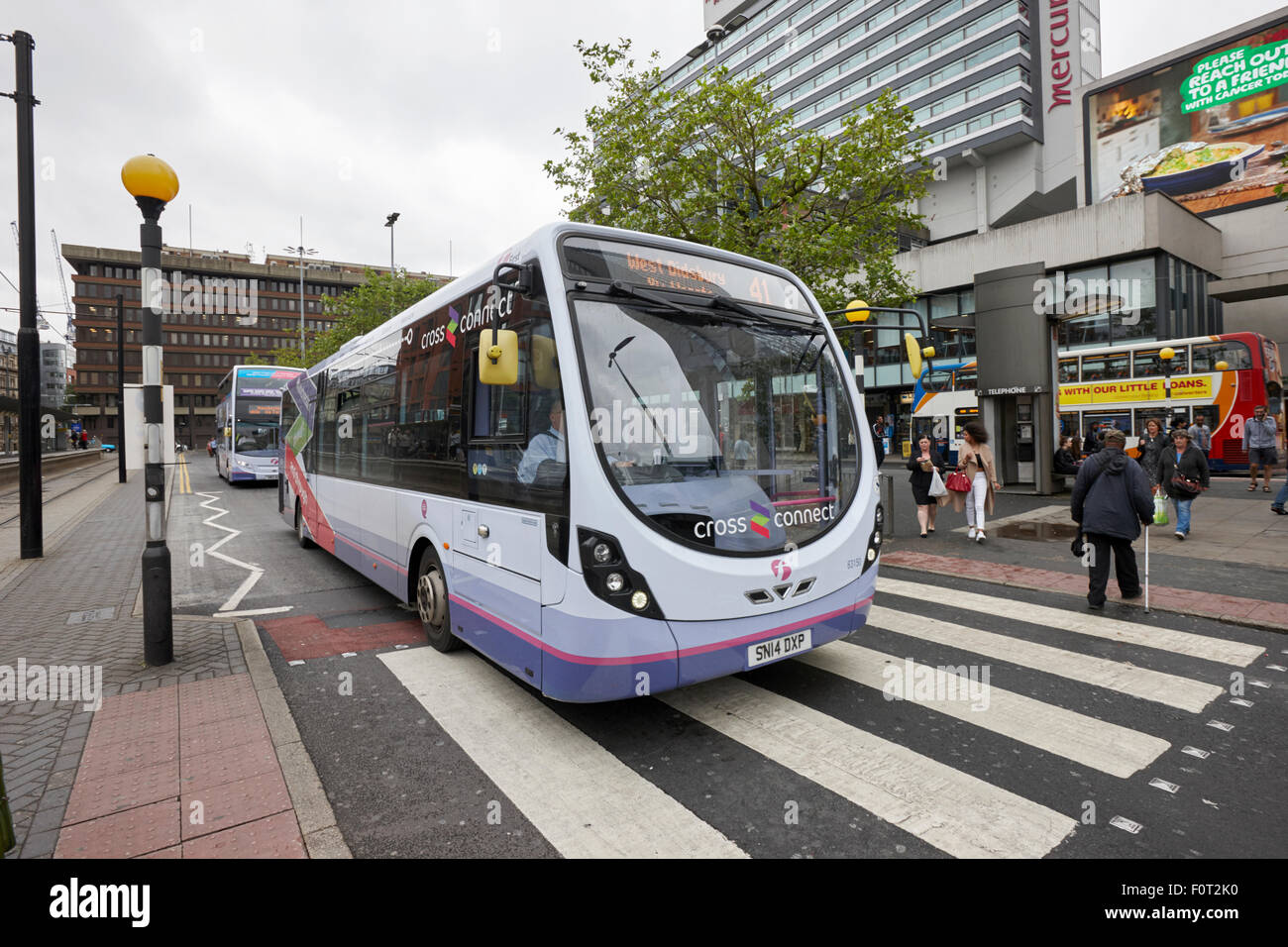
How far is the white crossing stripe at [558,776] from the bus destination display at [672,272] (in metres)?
2.73

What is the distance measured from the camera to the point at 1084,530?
22.6 feet

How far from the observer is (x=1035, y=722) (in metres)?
4.20

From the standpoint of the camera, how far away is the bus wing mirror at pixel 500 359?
3787mm

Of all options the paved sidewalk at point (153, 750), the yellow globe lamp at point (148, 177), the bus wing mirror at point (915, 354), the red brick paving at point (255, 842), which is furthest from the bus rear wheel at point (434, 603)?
the bus wing mirror at point (915, 354)

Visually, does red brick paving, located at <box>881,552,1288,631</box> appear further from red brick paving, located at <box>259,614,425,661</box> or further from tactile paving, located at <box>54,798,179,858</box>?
tactile paving, located at <box>54,798,179,858</box>

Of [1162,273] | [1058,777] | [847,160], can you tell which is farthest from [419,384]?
[1162,273]

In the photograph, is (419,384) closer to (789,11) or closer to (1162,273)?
(1162,273)

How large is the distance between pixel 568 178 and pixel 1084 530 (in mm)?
12897

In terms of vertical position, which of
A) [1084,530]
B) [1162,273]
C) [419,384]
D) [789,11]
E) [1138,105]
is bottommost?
[1084,530]

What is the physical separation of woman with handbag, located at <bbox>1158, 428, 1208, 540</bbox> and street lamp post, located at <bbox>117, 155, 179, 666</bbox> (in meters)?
12.5

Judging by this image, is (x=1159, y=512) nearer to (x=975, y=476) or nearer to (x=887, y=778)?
(x=975, y=476)

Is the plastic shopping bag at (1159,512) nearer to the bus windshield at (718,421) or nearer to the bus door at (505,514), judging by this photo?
the bus windshield at (718,421)

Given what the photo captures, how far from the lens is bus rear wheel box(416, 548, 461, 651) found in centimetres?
552

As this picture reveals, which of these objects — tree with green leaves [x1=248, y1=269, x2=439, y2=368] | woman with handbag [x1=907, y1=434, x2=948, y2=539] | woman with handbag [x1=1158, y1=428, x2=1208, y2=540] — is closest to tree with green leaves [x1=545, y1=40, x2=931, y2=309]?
woman with handbag [x1=907, y1=434, x2=948, y2=539]
